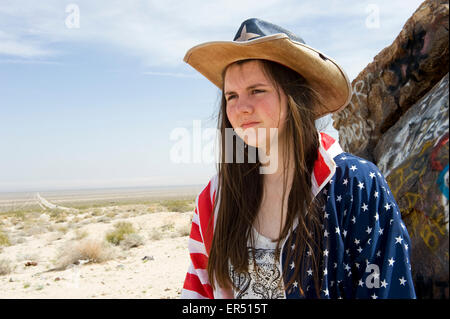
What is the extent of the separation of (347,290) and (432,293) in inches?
25.5

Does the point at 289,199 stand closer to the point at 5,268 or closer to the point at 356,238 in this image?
the point at 356,238

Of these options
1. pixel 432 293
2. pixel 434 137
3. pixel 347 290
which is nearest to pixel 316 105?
pixel 434 137

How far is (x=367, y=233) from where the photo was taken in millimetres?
1619

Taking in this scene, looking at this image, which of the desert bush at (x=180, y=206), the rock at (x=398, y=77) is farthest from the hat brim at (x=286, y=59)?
the desert bush at (x=180, y=206)

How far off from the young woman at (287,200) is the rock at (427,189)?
0.43m

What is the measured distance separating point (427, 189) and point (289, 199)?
0.82 m

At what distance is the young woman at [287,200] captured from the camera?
1640 mm

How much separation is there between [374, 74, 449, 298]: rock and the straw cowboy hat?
57 centimetres

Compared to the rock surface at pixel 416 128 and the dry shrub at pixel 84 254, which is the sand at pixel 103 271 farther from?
the rock surface at pixel 416 128

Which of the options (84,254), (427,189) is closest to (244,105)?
(427,189)

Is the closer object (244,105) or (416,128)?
(244,105)

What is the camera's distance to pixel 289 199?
74.6 inches

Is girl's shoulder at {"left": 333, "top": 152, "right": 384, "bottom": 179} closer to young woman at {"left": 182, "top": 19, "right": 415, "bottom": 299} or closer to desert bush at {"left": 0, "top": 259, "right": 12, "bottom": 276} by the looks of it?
young woman at {"left": 182, "top": 19, "right": 415, "bottom": 299}

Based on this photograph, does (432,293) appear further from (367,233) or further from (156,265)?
(156,265)
